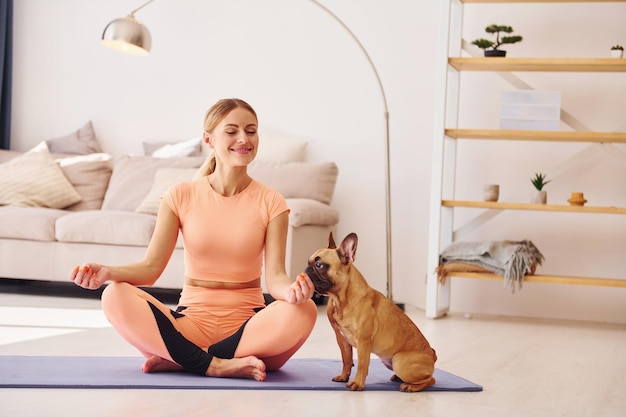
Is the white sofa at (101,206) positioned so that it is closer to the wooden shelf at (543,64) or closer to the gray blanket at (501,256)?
the gray blanket at (501,256)

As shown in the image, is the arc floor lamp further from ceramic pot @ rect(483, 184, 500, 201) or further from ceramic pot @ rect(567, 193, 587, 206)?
ceramic pot @ rect(567, 193, 587, 206)

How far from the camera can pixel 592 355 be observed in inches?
133

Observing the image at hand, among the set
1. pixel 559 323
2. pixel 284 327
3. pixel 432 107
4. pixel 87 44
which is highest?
pixel 87 44

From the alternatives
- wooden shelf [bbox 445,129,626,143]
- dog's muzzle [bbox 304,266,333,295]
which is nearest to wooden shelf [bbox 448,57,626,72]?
wooden shelf [bbox 445,129,626,143]

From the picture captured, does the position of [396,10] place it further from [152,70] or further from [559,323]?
[559,323]

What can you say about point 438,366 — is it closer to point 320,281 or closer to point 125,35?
point 320,281

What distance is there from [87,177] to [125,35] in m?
0.95

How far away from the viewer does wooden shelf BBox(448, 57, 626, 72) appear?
167 inches

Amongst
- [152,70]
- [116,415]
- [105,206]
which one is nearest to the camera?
[116,415]

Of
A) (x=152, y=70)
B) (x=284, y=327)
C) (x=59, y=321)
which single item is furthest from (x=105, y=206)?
(x=284, y=327)

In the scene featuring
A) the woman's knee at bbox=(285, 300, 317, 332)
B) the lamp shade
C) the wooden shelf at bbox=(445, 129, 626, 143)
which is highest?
the lamp shade

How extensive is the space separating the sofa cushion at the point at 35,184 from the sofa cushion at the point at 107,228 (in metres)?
0.51

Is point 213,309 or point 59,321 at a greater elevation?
point 213,309

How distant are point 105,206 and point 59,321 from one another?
1.41m
